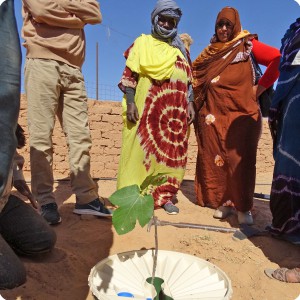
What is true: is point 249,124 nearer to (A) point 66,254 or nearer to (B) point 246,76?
(B) point 246,76

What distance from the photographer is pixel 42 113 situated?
104 inches

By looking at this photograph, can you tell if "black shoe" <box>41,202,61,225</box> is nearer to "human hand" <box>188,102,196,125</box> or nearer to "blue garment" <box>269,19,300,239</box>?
"human hand" <box>188,102,196,125</box>

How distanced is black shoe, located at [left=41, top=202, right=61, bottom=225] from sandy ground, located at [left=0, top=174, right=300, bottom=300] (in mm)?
60

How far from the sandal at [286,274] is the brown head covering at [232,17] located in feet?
7.08

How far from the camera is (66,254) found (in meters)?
2.20

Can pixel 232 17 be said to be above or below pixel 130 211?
above

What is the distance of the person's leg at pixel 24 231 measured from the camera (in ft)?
6.91

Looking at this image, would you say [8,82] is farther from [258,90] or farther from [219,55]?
[219,55]

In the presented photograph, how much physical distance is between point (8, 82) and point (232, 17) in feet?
8.23

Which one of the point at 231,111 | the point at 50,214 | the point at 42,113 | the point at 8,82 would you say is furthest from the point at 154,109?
the point at 8,82

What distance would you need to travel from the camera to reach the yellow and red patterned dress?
3256 mm

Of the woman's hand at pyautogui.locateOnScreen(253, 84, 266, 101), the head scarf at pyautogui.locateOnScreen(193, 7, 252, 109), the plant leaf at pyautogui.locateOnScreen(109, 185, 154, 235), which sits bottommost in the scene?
the plant leaf at pyautogui.locateOnScreen(109, 185, 154, 235)

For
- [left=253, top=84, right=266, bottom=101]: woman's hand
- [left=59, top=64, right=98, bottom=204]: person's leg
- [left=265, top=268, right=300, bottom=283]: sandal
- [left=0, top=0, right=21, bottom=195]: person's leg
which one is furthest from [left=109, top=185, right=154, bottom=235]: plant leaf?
[left=253, top=84, right=266, bottom=101]: woman's hand

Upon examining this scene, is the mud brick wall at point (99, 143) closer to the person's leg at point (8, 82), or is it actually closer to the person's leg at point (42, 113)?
the person's leg at point (42, 113)
